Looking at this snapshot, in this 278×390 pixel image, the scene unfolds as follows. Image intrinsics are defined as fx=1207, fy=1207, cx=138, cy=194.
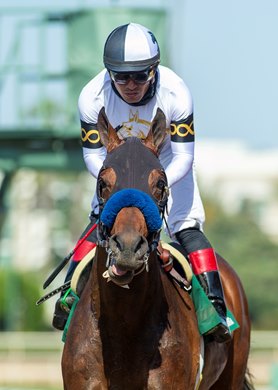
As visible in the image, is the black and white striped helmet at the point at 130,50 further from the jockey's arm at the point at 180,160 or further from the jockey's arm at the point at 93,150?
the jockey's arm at the point at 180,160

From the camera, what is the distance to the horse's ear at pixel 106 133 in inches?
314

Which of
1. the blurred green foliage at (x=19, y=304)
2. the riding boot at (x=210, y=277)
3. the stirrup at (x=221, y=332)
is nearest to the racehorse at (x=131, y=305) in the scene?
the stirrup at (x=221, y=332)

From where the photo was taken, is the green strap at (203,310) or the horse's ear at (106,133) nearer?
the horse's ear at (106,133)

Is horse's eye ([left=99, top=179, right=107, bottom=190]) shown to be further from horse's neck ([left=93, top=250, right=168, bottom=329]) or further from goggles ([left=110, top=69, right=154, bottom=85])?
goggles ([left=110, top=69, right=154, bottom=85])

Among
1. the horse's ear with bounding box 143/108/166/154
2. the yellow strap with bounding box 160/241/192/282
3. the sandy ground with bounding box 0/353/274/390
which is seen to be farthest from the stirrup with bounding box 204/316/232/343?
the sandy ground with bounding box 0/353/274/390

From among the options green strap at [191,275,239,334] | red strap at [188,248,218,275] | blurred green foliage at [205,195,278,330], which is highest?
red strap at [188,248,218,275]

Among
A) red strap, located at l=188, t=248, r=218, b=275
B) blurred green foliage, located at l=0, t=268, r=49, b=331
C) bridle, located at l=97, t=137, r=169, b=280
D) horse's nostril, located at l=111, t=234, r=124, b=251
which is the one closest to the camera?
horse's nostril, located at l=111, t=234, r=124, b=251

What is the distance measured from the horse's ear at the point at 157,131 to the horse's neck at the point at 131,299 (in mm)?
771

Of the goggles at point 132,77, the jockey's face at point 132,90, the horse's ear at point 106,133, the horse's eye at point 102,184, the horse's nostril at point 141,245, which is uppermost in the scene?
the goggles at point 132,77

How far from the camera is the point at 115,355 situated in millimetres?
7977

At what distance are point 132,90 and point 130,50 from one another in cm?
28

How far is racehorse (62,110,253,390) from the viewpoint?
24.1 feet

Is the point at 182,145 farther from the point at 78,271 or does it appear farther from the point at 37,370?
the point at 37,370

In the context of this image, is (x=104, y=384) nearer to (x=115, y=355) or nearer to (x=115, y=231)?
(x=115, y=355)
